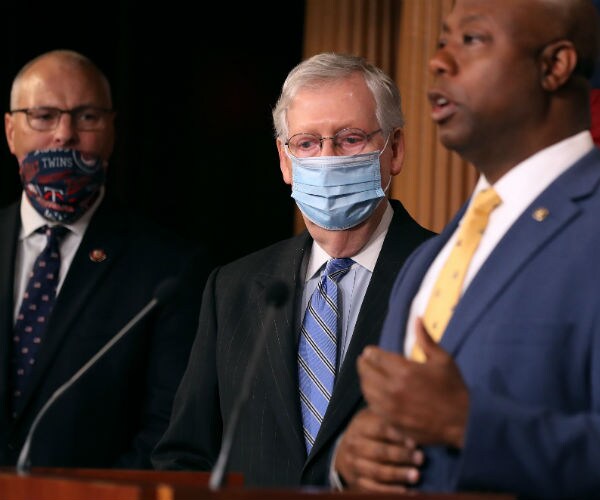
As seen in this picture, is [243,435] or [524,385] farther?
[243,435]

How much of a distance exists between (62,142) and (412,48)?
5.30 ft

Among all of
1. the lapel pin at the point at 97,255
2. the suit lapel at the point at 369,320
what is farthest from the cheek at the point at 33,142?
the suit lapel at the point at 369,320

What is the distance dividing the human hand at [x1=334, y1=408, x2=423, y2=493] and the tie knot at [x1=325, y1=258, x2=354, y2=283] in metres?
1.09

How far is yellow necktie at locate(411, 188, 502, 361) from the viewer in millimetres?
2312

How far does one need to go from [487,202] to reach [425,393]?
0.44 metres

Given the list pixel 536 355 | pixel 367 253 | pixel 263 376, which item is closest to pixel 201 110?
pixel 367 253

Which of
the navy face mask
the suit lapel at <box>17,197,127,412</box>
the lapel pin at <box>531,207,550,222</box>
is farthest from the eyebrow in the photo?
the navy face mask

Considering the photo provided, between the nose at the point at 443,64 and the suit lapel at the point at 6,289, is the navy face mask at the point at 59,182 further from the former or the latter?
the nose at the point at 443,64

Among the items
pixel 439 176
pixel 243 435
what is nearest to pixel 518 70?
pixel 243 435

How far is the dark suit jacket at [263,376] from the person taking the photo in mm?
3115

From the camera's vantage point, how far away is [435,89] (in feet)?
7.79

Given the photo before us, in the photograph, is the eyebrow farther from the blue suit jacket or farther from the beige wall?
the beige wall

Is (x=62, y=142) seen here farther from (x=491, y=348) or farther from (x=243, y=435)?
(x=491, y=348)

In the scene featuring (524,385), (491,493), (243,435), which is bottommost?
(243,435)
